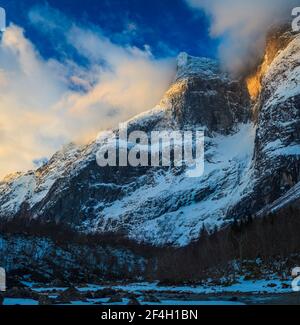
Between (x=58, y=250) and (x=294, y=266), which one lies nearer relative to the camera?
(x=294, y=266)

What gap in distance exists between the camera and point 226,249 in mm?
126688

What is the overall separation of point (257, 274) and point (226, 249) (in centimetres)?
5155

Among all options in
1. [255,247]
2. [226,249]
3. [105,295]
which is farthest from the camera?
[226,249]

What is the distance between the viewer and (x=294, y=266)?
3056 inches

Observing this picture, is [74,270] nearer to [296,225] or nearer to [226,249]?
[226,249]
